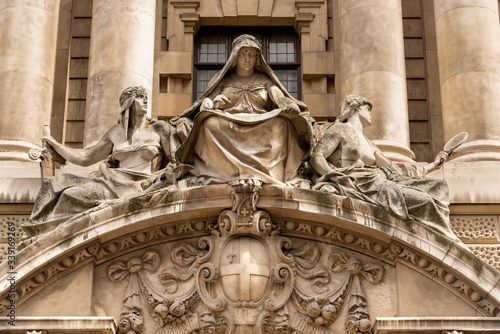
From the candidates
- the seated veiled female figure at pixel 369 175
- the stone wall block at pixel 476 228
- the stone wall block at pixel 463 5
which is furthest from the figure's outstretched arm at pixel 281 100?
the stone wall block at pixel 463 5

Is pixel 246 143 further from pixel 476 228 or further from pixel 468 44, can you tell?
pixel 468 44

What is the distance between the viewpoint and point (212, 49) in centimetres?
2417

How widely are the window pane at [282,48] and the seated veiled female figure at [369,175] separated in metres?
5.84

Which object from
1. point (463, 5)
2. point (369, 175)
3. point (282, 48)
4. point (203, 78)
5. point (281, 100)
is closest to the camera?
point (369, 175)

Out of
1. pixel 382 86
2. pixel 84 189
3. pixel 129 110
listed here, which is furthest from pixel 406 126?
pixel 84 189

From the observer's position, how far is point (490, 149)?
757 inches

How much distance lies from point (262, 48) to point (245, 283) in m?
8.95

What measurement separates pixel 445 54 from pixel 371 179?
4932mm

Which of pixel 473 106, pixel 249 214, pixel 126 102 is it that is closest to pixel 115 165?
pixel 126 102

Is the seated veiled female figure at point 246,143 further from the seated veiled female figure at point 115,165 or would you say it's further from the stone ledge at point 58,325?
the stone ledge at point 58,325

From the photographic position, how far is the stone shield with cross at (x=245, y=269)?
16.3 meters

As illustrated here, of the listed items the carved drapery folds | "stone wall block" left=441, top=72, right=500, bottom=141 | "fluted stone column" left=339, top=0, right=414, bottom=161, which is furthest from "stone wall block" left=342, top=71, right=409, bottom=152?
the carved drapery folds

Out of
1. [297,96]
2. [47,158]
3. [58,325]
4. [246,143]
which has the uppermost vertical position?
[297,96]

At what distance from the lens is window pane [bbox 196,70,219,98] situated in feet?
77.7
